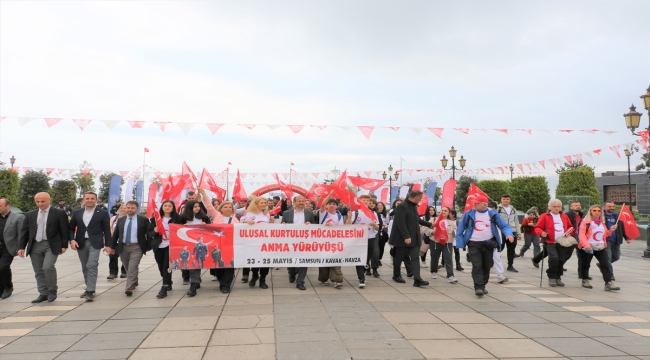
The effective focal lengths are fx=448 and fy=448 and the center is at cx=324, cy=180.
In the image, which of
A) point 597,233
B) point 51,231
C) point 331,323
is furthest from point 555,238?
point 51,231

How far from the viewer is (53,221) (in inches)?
290

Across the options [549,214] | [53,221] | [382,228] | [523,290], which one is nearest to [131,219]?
[53,221]

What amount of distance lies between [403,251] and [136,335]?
5458 mm

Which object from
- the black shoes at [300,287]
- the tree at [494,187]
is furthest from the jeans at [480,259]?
the tree at [494,187]

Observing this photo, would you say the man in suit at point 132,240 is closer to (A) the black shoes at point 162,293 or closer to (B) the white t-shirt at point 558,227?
(A) the black shoes at point 162,293

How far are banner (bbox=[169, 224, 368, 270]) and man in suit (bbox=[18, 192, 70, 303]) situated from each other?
1752mm

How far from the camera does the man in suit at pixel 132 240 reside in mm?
7891

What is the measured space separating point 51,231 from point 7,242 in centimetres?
94

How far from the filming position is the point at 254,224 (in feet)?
28.0

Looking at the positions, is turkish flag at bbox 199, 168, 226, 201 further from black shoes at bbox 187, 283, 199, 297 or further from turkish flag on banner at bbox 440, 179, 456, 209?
turkish flag on banner at bbox 440, 179, 456, 209

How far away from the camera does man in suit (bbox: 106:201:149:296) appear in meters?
7.89

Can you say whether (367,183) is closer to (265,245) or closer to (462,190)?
(265,245)

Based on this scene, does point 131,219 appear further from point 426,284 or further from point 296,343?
point 426,284

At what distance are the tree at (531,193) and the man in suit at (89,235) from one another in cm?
3773
